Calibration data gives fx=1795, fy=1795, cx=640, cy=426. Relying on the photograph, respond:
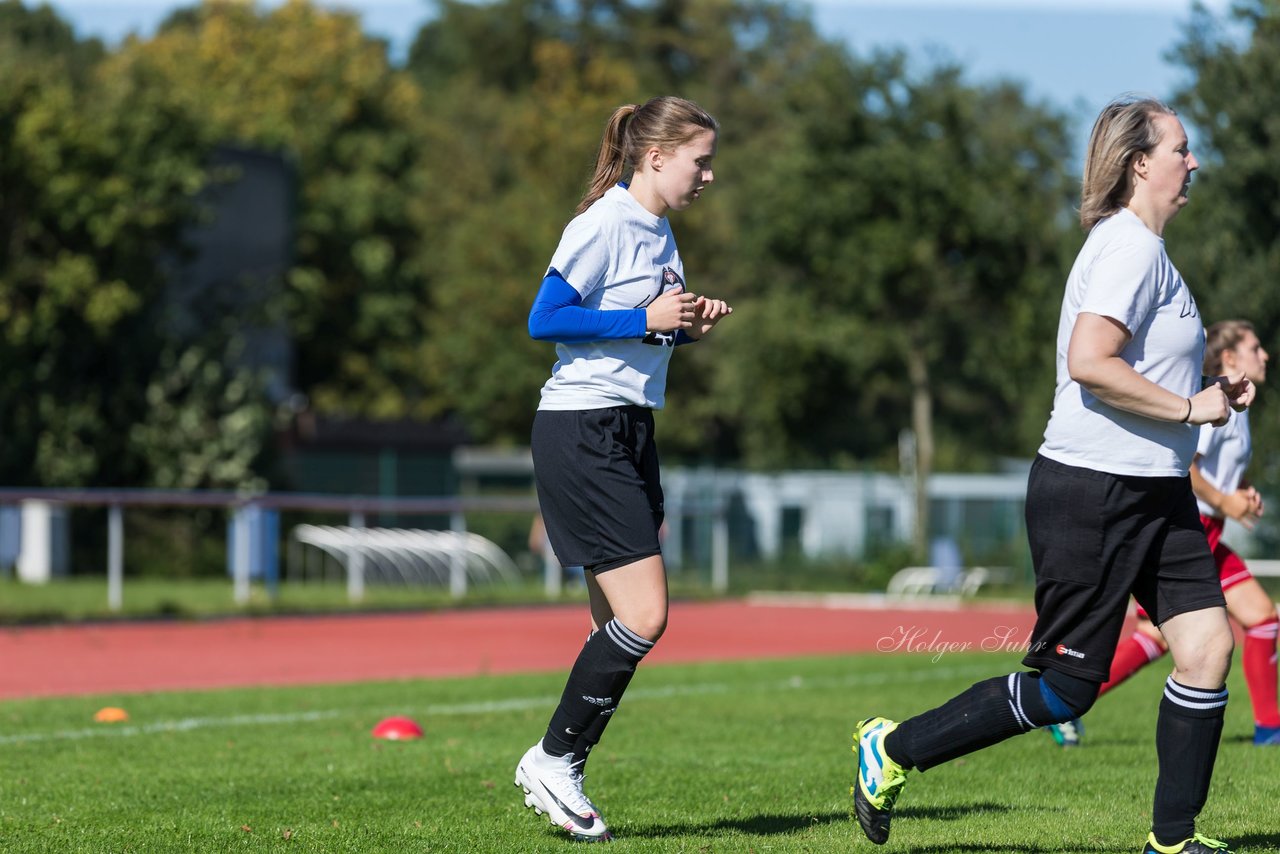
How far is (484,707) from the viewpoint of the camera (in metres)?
10.1

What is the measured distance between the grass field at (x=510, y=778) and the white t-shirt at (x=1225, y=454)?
3.85 feet

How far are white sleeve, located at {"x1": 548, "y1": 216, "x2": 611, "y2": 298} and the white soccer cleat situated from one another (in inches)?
54.1

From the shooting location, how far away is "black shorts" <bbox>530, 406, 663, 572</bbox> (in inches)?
202

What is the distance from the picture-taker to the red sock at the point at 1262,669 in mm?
8039

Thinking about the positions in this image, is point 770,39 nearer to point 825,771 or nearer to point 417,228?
point 417,228

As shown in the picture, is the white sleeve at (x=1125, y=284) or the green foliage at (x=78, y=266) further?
the green foliage at (x=78, y=266)

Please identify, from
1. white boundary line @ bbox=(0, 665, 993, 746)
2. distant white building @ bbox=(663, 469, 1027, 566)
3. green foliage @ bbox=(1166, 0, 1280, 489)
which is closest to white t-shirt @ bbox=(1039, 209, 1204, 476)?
white boundary line @ bbox=(0, 665, 993, 746)

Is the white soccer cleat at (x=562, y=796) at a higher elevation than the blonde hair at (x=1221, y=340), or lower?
lower

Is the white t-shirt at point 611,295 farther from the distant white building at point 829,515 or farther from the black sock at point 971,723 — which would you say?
the distant white building at point 829,515

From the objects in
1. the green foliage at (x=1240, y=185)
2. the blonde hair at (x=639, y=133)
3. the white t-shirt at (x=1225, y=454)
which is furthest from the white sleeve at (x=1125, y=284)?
the green foliage at (x=1240, y=185)

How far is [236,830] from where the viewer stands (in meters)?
5.58

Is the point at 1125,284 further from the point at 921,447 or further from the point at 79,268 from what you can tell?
the point at 79,268

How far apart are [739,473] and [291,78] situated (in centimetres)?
2437

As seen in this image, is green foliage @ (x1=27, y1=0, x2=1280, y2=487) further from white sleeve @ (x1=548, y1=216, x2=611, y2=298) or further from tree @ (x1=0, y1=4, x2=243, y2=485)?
white sleeve @ (x1=548, y1=216, x2=611, y2=298)
